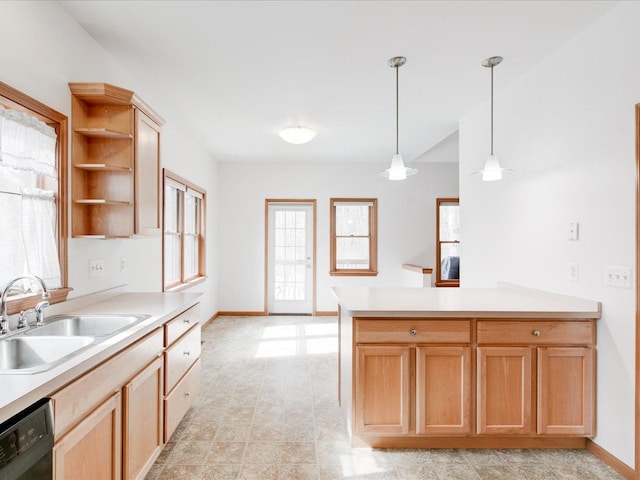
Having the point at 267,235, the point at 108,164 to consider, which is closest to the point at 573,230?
the point at 108,164

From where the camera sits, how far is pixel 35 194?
1.92 metres

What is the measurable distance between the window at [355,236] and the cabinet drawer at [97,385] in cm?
464

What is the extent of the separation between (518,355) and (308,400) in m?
1.67

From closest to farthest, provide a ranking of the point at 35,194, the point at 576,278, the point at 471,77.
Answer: the point at 35,194 → the point at 576,278 → the point at 471,77

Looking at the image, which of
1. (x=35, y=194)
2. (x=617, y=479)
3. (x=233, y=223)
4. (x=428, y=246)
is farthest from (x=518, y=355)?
(x=233, y=223)

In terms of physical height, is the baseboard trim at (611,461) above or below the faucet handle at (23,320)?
below

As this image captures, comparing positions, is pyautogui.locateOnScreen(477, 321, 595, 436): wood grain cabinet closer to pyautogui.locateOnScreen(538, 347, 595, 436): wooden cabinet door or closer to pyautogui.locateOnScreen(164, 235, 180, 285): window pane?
pyautogui.locateOnScreen(538, 347, 595, 436): wooden cabinet door

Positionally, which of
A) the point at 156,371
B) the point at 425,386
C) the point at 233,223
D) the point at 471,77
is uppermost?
the point at 471,77

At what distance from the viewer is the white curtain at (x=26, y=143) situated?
1.73m

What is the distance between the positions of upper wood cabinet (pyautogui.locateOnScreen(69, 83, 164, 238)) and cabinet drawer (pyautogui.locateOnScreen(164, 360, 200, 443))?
1.07m

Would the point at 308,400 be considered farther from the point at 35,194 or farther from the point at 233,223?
the point at 233,223

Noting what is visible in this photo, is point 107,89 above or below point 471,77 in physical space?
below

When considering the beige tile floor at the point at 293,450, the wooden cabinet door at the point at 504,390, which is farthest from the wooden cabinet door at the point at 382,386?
the wooden cabinet door at the point at 504,390

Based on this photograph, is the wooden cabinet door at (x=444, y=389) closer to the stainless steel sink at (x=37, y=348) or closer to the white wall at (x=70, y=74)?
the stainless steel sink at (x=37, y=348)
